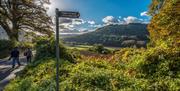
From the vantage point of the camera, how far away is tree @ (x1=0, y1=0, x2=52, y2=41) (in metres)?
62.8

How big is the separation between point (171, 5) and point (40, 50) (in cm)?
841

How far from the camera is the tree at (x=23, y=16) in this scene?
206 feet

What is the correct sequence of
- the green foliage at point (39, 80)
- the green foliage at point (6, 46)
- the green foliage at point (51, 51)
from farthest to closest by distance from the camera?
the green foliage at point (6, 46), the green foliage at point (51, 51), the green foliage at point (39, 80)

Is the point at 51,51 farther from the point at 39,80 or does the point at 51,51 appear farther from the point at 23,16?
the point at 23,16

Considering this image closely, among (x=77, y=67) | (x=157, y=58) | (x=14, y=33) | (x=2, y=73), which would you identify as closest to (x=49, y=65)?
(x=77, y=67)

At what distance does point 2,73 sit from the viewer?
31.7 m

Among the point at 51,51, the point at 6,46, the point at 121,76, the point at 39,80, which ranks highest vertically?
the point at 6,46

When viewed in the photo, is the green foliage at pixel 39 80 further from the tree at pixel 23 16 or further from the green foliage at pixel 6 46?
the tree at pixel 23 16

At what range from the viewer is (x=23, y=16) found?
209 ft

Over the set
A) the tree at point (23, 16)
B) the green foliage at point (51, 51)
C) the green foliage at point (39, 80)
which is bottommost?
the green foliage at point (39, 80)

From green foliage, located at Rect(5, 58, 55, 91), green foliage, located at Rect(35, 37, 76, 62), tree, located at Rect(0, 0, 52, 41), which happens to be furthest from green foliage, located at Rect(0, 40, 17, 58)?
green foliage, located at Rect(5, 58, 55, 91)

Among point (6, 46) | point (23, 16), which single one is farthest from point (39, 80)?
point (23, 16)

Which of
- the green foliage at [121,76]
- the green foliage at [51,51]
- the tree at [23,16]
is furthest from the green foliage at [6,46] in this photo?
the green foliage at [121,76]

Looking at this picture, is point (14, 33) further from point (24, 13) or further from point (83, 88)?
point (83, 88)
